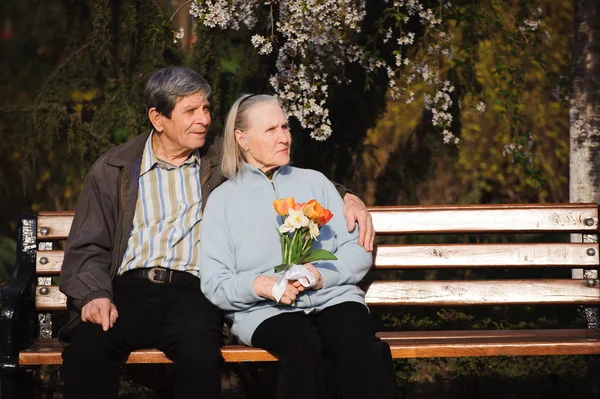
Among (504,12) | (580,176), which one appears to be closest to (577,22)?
(580,176)

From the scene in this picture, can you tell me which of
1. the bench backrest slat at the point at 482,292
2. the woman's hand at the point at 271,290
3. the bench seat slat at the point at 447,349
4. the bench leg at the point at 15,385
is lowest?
the bench leg at the point at 15,385

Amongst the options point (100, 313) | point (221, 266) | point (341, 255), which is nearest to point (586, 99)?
point (341, 255)

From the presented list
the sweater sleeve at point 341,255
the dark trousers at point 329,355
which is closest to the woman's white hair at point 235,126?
the sweater sleeve at point 341,255

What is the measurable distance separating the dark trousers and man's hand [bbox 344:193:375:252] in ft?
1.20

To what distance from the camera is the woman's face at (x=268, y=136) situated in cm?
434

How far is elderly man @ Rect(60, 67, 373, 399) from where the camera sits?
4027 mm

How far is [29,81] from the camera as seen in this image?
26.7 feet

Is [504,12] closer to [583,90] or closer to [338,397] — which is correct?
[583,90]

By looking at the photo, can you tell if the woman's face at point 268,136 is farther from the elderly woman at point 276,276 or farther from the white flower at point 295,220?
the white flower at point 295,220

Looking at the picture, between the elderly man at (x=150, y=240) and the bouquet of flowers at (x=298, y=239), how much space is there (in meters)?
0.39

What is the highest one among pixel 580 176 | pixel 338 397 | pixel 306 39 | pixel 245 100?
pixel 306 39

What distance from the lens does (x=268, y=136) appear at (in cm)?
434

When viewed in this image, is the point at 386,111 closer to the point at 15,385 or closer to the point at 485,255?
the point at 485,255

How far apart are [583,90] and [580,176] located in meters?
0.51
